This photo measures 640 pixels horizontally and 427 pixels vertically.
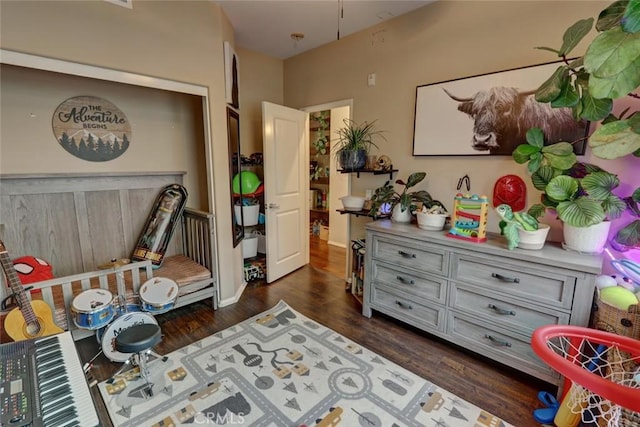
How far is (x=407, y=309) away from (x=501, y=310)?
2.39 ft

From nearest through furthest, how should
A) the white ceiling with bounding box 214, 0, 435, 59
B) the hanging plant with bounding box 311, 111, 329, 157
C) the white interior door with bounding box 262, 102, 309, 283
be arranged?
the white ceiling with bounding box 214, 0, 435, 59, the white interior door with bounding box 262, 102, 309, 283, the hanging plant with bounding box 311, 111, 329, 157

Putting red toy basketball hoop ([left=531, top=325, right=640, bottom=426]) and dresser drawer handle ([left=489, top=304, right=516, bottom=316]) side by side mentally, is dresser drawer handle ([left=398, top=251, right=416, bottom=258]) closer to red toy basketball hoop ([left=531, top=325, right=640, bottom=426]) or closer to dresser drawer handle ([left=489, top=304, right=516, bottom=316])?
dresser drawer handle ([left=489, top=304, right=516, bottom=316])

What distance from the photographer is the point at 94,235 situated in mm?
2848

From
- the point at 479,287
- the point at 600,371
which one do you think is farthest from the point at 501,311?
the point at 600,371

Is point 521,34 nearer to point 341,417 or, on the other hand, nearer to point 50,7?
point 341,417

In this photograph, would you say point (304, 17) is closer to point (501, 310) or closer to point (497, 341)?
point (501, 310)

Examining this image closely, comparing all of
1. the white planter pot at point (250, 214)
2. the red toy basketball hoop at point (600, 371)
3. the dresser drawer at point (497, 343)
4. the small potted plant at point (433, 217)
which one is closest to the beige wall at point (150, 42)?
the white planter pot at point (250, 214)

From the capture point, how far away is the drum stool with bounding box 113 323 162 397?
1766 mm

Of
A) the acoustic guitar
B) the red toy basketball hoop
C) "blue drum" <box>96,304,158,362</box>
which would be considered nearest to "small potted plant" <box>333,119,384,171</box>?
the red toy basketball hoop

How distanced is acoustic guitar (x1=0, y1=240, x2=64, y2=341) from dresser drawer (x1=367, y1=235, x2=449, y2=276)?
245 centimetres

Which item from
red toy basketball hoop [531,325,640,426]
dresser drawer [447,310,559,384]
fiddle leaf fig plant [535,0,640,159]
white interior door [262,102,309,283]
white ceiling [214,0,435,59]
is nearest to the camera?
red toy basketball hoop [531,325,640,426]

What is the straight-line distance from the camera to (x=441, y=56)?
2.61 meters

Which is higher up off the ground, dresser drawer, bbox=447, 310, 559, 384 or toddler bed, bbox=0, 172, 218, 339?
toddler bed, bbox=0, 172, 218, 339

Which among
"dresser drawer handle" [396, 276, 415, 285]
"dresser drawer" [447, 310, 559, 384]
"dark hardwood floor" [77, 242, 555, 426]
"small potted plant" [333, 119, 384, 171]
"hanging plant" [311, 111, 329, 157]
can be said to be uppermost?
"hanging plant" [311, 111, 329, 157]
